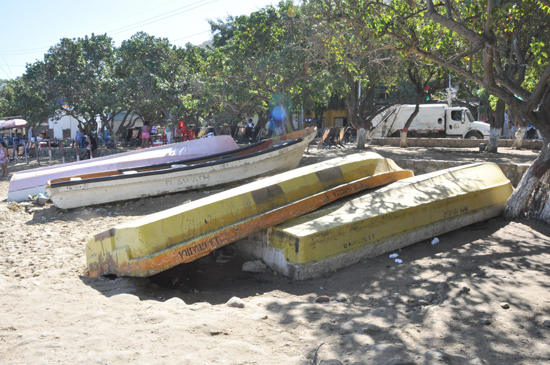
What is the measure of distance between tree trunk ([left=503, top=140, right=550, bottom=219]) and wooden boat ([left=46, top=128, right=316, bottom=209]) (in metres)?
5.58

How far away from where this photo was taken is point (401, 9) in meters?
9.34

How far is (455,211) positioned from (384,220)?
4.68 feet

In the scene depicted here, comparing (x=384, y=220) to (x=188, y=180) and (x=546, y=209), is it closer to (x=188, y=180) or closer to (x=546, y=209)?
(x=546, y=209)

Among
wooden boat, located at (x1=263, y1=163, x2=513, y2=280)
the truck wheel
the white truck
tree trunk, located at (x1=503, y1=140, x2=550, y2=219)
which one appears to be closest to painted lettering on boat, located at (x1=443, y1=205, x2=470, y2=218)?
wooden boat, located at (x1=263, y1=163, x2=513, y2=280)

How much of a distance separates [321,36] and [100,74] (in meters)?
16.9

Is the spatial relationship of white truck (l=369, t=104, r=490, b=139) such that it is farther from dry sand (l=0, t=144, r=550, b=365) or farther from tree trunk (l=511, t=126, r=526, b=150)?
dry sand (l=0, t=144, r=550, b=365)

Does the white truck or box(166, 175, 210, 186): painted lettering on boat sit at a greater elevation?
the white truck

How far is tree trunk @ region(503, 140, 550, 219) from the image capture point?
7.23 meters

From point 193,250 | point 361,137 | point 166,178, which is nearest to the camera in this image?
point 193,250

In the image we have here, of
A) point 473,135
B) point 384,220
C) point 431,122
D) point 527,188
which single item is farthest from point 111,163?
point 431,122

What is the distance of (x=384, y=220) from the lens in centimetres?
609

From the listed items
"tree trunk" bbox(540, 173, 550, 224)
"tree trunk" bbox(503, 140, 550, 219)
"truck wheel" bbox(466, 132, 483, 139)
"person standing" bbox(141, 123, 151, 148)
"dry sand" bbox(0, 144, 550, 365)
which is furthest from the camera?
"truck wheel" bbox(466, 132, 483, 139)

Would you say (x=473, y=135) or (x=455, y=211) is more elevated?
(x=473, y=135)

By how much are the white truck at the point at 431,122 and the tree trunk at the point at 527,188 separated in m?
18.1
